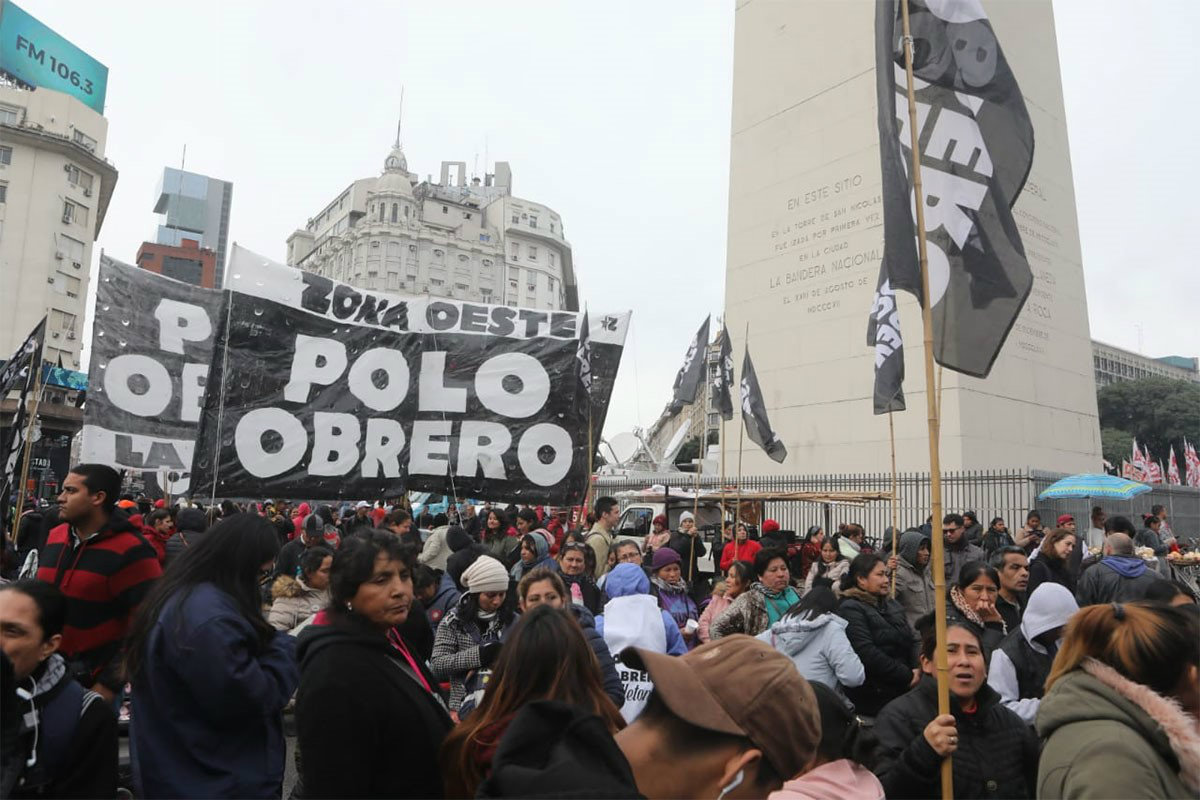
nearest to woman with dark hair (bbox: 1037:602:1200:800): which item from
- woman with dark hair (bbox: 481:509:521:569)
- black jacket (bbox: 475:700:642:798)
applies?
black jacket (bbox: 475:700:642:798)

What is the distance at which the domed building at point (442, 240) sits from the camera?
80125 mm

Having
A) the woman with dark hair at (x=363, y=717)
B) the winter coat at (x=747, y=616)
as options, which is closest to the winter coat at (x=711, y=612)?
the winter coat at (x=747, y=616)

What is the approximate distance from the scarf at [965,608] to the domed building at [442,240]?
72760 mm

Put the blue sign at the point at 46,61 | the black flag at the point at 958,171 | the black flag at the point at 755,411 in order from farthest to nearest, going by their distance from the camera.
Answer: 1. the blue sign at the point at 46,61
2. the black flag at the point at 755,411
3. the black flag at the point at 958,171

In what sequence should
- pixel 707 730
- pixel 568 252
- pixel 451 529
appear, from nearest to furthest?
pixel 707 730 < pixel 451 529 < pixel 568 252

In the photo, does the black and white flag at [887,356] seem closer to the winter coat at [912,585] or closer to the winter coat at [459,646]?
the winter coat at [912,585]

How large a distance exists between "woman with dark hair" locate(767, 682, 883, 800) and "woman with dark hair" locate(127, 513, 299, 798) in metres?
1.72

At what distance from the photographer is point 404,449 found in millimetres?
7594

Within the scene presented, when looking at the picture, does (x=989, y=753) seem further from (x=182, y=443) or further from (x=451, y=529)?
(x=182, y=443)

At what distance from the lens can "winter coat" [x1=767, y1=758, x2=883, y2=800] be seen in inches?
83.4

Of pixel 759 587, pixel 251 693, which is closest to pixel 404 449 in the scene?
pixel 759 587

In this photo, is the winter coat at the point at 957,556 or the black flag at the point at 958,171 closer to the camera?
the black flag at the point at 958,171

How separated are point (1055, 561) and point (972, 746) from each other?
4926 millimetres

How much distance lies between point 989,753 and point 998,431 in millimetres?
16418
